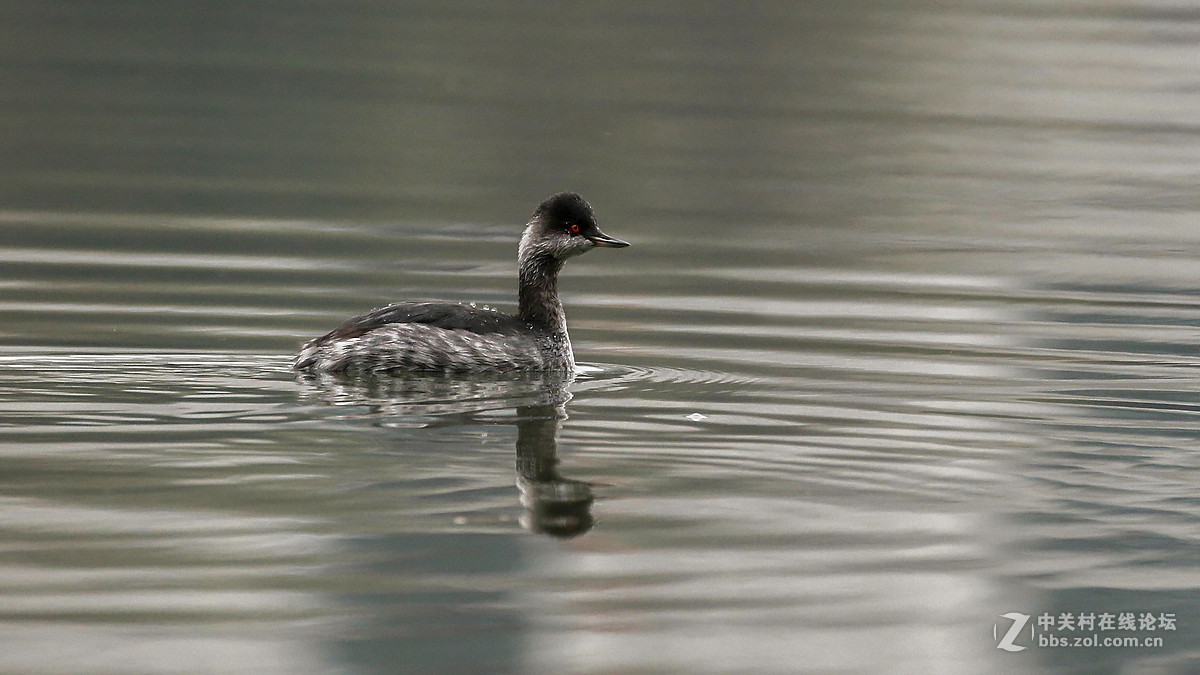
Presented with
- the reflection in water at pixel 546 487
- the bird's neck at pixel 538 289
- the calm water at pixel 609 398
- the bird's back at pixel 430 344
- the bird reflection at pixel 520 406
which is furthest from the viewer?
the bird's neck at pixel 538 289

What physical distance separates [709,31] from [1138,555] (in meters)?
30.3

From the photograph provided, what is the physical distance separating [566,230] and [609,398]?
1873 millimetres

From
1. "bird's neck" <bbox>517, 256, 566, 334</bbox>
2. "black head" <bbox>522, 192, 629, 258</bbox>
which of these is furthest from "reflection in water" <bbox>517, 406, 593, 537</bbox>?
"black head" <bbox>522, 192, 629, 258</bbox>

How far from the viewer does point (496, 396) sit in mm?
10898

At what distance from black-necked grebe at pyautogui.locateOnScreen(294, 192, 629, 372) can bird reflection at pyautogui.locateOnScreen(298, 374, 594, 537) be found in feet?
0.34

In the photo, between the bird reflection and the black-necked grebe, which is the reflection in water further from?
the black-necked grebe

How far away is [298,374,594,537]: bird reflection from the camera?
8445 mm

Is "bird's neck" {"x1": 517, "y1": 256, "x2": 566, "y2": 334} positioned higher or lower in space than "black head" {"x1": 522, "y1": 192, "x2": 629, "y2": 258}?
lower

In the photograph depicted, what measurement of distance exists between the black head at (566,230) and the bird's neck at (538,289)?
96 mm

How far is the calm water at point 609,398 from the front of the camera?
6996mm

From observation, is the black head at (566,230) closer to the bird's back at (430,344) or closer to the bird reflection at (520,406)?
the bird's back at (430,344)

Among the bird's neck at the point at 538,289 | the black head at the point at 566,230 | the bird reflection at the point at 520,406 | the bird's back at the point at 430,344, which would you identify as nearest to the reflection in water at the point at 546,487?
the bird reflection at the point at 520,406

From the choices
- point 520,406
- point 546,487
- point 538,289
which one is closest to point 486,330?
point 538,289

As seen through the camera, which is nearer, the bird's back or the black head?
the bird's back
